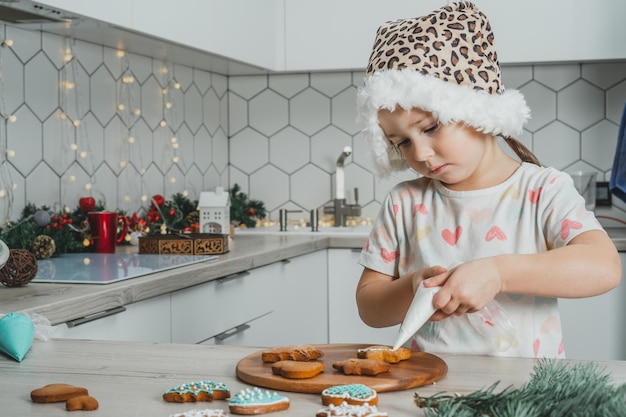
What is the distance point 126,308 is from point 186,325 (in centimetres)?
28

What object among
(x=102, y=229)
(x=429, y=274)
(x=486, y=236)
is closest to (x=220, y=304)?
(x=102, y=229)

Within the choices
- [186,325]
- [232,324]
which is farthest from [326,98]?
[186,325]

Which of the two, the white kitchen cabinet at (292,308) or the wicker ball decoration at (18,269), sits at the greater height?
the wicker ball decoration at (18,269)

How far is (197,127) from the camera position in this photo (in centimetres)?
325

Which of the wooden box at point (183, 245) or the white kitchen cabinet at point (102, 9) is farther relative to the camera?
the wooden box at point (183, 245)

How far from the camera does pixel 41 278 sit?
5.74 feet

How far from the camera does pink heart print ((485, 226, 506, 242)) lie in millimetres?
1362

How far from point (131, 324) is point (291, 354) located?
85 centimetres

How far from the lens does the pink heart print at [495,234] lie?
1.36 m

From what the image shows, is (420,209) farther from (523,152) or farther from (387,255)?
(523,152)

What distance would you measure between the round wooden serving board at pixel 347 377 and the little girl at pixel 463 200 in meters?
0.16

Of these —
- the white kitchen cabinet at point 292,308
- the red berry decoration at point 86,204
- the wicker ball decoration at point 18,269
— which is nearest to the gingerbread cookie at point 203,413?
the wicker ball decoration at point 18,269

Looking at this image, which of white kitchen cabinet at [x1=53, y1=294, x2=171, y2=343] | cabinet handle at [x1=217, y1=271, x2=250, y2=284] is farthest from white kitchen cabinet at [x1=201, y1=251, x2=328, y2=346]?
white kitchen cabinet at [x1=53, y1=294, x2=171, y2=343]

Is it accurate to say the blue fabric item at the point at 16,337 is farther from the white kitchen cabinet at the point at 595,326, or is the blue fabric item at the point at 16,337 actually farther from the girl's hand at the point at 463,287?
the white kitchen cabinet at the point at 595,326
